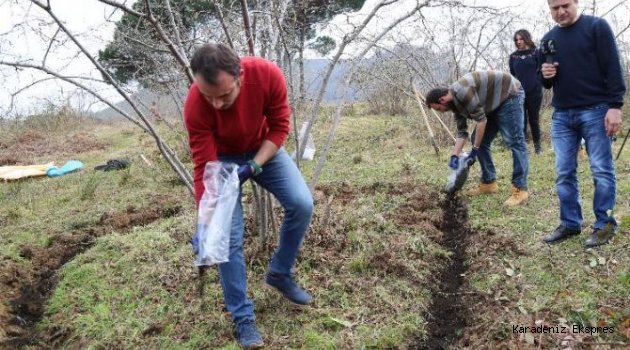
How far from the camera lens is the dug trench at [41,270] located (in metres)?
3.21

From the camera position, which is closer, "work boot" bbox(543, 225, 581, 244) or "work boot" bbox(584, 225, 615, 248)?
"work boot" bbox(584, 225, 615, 248)

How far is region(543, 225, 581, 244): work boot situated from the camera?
3625mm

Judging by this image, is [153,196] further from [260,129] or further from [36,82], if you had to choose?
[260,129]

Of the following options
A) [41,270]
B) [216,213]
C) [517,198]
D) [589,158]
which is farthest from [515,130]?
[41,270]

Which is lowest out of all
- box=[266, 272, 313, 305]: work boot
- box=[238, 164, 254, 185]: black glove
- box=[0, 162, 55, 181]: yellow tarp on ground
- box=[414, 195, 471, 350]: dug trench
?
box=[414, 195, 471, 350]: dug trench

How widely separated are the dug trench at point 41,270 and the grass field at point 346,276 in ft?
0.05

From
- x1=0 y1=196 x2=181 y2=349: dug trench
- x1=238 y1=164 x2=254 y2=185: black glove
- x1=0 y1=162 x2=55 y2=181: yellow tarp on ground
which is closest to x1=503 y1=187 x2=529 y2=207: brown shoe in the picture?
x1=238 y1=164 x2=254 y2=185: black glove

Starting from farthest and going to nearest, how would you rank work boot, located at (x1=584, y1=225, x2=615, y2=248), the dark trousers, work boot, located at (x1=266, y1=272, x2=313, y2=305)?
the dark trousers, work boot, located at (x1=584, y1=225, x2=615, y2=248), work boot, located at (x1=266, y1=272, x2=313, y2=305)

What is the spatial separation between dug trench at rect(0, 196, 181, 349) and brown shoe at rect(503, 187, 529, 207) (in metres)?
3.26

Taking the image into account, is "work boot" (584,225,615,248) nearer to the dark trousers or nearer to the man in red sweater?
the man in red sweater

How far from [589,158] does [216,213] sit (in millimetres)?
2435

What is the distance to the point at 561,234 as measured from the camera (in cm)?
363

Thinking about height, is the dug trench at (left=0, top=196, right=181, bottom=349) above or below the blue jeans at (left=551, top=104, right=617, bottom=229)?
below

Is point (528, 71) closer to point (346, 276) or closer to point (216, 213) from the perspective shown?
point (346, 276)
